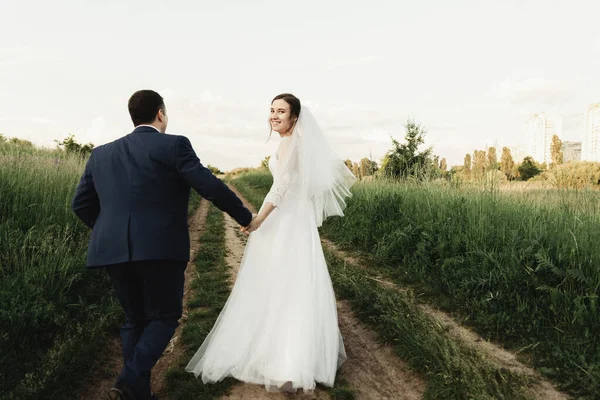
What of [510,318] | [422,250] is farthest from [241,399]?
[422,250]

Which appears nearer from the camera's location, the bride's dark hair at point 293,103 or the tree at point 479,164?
the bride's dark hair at point 293,103

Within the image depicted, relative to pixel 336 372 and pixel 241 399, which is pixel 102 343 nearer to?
pixel 241 399

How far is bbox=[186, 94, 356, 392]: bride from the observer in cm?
334

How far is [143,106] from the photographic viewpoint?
122 inches

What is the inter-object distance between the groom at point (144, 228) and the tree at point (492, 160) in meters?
6.18

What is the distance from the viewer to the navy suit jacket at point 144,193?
9.45 ft

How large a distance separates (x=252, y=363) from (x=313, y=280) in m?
0.86

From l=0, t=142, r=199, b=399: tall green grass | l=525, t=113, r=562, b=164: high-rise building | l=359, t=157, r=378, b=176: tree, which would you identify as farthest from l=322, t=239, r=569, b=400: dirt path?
l=525, t=113, r=562, b=164: high-rise building

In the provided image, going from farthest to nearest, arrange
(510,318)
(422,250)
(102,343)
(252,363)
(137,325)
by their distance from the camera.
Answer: (422,250)
(510,318)
(102,343)
(252,363)
(137,325)

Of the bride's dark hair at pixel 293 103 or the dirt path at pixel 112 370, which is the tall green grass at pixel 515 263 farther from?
the dirt path at pixel 112 370

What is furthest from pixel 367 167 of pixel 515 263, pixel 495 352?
pixel 495 352

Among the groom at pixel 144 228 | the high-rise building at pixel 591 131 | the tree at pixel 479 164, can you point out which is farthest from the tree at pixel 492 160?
the high-rise building at pixel 591 131

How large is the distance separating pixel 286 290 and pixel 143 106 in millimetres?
1917

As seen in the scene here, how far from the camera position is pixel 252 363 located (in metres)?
3.36
